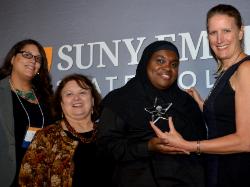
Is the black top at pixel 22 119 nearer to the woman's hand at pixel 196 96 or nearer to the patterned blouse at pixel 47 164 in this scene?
the patterned blouse at pixel 47 164

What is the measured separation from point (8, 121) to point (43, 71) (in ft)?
1.55

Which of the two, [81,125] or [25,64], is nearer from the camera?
[81,125]

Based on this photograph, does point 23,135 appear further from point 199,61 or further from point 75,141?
point 199,61

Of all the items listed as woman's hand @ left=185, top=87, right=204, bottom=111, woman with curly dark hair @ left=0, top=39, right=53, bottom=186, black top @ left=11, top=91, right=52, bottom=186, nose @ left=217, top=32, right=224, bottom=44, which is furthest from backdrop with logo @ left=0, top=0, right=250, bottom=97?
nose @ left=217, top=32, right=224, bottom=44

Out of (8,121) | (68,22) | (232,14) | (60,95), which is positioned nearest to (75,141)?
(60,95)

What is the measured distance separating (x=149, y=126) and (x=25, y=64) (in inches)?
40.6

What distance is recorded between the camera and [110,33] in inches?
123

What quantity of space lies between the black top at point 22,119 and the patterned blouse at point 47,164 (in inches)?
14.4

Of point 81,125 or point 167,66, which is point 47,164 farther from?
point 167,66

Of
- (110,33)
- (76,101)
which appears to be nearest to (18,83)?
(76,101)

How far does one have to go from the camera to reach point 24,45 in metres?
2.76

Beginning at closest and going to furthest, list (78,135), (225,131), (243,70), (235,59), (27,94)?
(243,70), (225,131), (235,59), (78,135), (27,94)

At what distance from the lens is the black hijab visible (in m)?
2.19

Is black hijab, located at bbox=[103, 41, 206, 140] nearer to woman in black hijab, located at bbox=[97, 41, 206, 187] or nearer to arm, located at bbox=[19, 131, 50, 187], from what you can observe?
woman in black hijab, located at bbox=[97, 41, 206, 187]
